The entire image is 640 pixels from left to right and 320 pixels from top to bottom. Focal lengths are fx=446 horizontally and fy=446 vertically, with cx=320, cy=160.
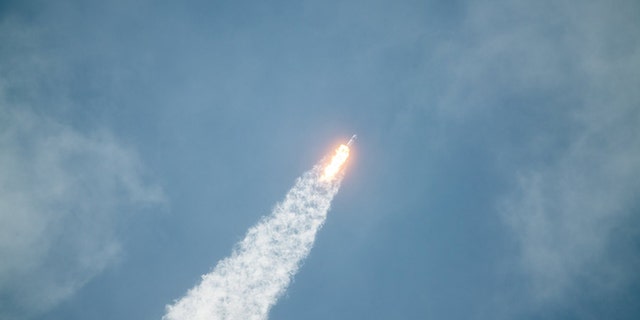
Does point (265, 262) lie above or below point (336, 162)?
below

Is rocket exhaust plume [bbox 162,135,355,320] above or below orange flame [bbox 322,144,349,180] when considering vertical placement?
below

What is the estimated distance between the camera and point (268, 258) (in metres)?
23.2

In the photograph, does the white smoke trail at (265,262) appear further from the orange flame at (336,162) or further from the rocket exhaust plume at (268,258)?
the orange flame at (336,162)

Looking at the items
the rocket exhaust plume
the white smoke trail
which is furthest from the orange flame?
the white smoke trail

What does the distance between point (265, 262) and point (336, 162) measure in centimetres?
638

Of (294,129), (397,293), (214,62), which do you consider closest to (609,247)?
(397,293)

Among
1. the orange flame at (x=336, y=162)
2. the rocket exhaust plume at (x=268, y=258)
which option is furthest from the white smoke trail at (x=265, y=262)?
the orange flame at (x=336, y=162)

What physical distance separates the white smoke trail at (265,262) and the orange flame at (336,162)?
10.7 inches

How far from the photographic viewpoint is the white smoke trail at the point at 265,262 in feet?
73.3

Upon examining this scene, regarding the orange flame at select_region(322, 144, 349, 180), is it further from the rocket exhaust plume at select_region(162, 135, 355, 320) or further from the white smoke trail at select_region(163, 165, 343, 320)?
the white smoke trail at select_region(163, 165, 343, 320)

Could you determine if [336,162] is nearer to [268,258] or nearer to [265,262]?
[268,258]

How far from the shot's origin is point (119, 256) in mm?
22156

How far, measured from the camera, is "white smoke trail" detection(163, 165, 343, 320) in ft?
73.3

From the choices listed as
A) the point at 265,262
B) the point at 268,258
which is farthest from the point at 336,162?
the point at 265,262
